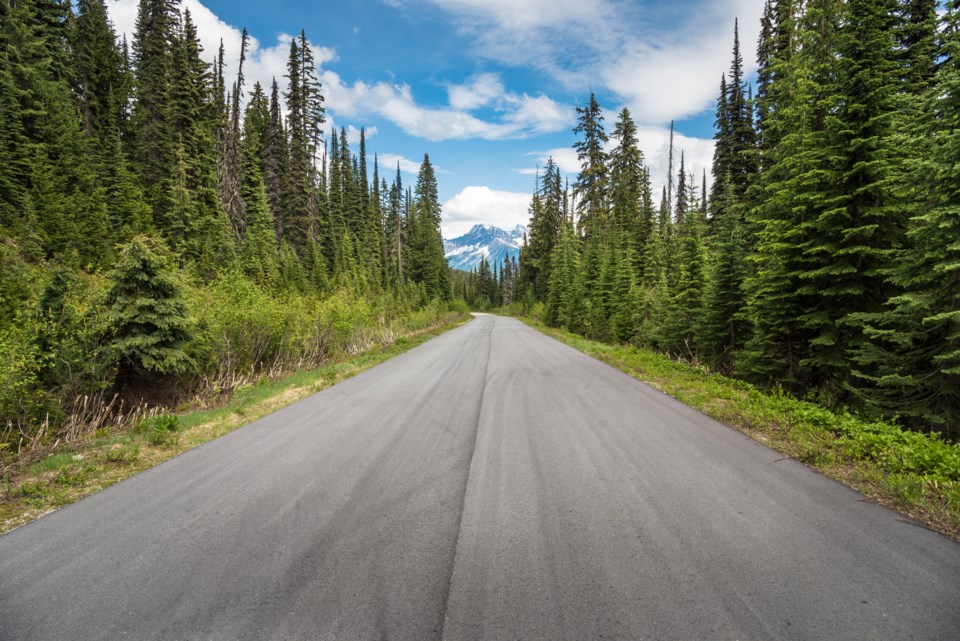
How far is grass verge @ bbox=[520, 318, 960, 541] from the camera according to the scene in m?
3.46

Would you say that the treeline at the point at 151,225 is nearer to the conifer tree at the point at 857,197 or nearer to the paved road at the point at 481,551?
the paved road at the point at 481,551

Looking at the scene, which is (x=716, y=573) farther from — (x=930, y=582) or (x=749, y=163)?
(x=749, y=163)

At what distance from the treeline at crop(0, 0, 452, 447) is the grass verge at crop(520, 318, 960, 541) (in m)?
10.2

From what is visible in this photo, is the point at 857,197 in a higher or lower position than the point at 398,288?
higher

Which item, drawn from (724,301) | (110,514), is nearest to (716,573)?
(110,514)

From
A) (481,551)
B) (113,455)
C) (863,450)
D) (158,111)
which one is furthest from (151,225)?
(863,450)

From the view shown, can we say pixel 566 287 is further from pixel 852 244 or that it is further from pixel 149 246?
pixel 149 246

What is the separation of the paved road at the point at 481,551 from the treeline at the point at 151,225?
390 centimetres

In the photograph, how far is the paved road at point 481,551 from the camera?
2.16m

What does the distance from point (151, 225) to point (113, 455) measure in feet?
79.1

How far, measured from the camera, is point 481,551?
9.29 feet

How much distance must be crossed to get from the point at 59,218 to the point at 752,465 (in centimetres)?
2683

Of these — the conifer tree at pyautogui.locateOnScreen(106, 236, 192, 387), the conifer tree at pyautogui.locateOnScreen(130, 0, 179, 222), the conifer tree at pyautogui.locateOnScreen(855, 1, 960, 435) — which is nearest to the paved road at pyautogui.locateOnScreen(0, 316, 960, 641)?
the conifer tree at pyautogui.locateOnScreen(855, 1, 960, 435)

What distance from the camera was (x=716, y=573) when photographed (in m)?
2.53
